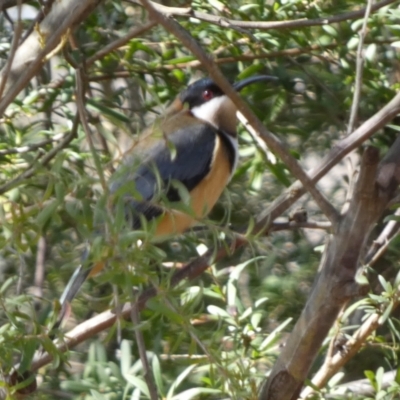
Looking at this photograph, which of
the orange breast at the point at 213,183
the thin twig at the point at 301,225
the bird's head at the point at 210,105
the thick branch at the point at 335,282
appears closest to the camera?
the thick branch at the point at 335,282

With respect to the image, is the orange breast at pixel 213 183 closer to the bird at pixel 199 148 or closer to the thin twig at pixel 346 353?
Answer: the bird at pixel 199 148

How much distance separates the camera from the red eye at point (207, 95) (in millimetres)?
3373

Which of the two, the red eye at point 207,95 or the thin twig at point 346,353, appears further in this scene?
the red eye at point 207,95

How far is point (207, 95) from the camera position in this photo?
3400 mm

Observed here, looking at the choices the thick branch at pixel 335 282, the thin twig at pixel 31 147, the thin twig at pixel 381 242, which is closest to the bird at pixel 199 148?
the thin twig at pixel 31 147

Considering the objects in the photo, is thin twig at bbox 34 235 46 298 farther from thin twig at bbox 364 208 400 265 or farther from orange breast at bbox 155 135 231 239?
thin twig at bbox 364 208 400 265

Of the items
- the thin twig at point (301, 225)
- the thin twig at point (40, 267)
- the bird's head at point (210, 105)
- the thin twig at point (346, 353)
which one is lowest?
the thin twig at point (346, 353)

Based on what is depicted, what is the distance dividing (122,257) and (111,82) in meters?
2.15

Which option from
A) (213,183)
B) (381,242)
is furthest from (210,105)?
(381,242)

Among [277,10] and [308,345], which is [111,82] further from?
[308,345]

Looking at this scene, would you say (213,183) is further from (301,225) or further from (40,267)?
(301,225)

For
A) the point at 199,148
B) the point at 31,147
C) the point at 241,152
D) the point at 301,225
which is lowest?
the point at 199,148

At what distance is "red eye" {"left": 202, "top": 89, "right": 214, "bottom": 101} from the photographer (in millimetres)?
Answer: 3373

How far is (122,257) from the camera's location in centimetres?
135
